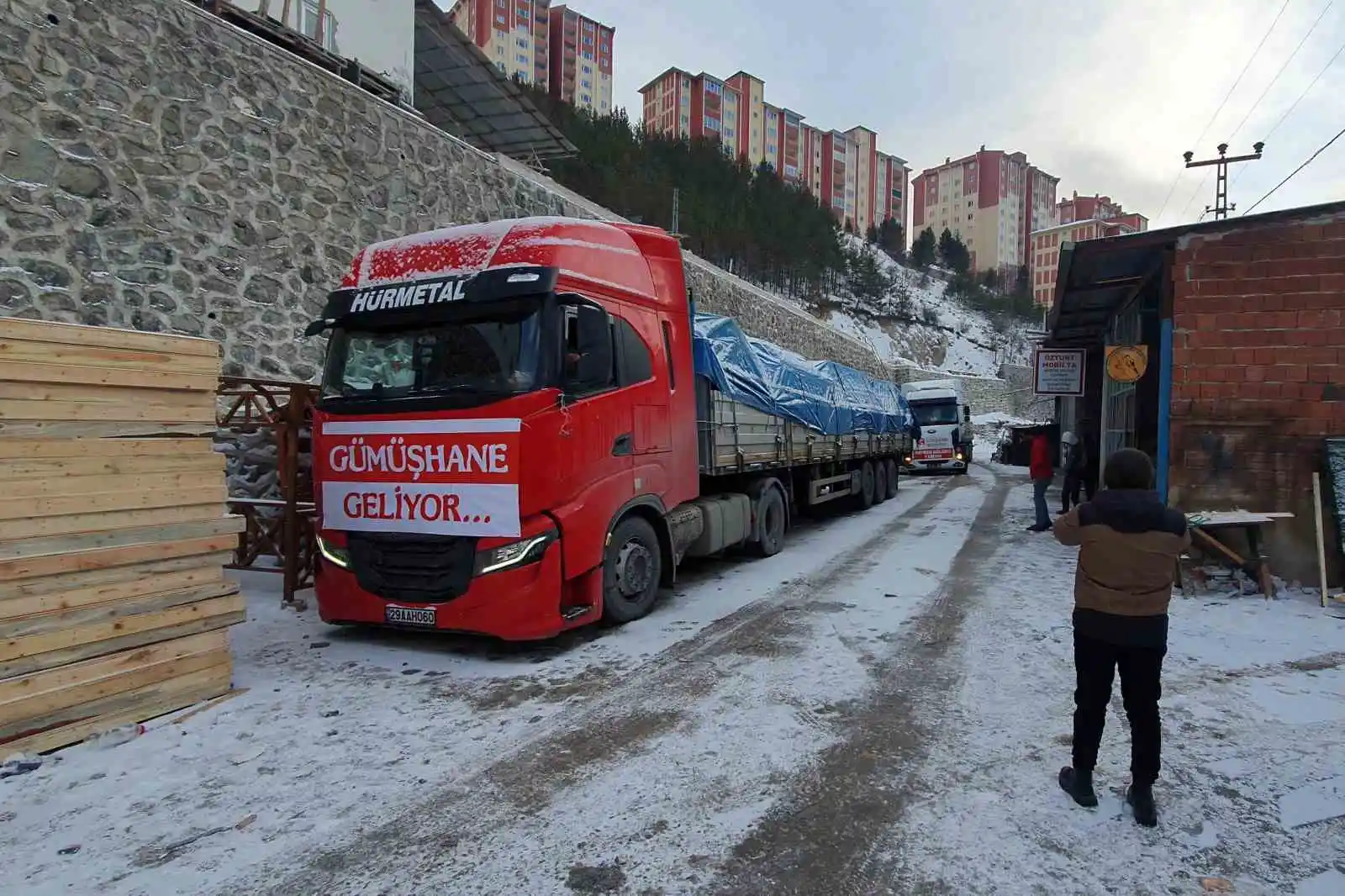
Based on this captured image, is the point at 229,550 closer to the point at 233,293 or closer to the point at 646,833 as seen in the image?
the point at 646,833

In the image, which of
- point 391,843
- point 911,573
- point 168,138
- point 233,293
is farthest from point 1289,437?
point 168,138

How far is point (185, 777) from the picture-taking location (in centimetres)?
353

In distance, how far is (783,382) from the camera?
9.80m

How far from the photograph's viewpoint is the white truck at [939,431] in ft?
79.2

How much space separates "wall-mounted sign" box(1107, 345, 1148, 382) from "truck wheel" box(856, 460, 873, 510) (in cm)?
564

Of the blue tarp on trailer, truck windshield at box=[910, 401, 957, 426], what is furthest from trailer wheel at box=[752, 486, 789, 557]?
truck windshield at box=[910, 401, 957, 426]

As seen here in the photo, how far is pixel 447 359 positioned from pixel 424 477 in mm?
870

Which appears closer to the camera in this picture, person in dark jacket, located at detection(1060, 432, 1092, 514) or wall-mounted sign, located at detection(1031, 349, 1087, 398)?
person in dark jacket, located at detection(1060, 432, 1092, 514)

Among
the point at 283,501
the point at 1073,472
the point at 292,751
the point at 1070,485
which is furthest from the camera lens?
the point at 1070,485

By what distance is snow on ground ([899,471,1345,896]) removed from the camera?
2.80 meters

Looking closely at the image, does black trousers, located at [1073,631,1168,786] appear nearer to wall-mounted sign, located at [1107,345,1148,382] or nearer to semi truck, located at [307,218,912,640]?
semi truck, located at [307,218,912,640]

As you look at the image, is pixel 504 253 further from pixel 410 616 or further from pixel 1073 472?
pixel 1073 472

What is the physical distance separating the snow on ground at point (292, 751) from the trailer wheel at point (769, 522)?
2.80m

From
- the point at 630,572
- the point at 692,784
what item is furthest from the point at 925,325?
the point at 692,784
